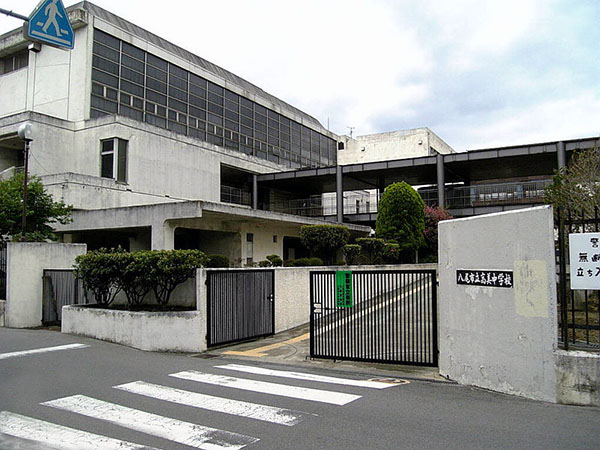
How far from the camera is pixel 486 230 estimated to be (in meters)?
7.63

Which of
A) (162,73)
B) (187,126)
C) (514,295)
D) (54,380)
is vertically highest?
(162,73)

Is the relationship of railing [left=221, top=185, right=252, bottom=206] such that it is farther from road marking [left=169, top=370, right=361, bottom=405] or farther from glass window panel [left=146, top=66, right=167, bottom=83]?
road marking [left=169, top=370, right=361, bottom=405]

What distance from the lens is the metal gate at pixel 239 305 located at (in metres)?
11.4

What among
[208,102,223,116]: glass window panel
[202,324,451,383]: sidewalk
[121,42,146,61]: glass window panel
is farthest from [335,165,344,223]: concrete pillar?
[202,324,451,383]: sidewalk

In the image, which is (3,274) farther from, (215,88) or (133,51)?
(215,88)

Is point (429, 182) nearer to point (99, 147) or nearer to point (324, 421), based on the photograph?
point (99, 147)

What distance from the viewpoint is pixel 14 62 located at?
31.0m

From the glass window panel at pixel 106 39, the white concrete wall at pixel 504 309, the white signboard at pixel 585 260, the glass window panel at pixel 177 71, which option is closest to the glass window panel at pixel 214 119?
the glass window panel at pixel 177 71

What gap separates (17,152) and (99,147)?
749cm

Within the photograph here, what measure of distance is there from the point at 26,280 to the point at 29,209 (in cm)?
515

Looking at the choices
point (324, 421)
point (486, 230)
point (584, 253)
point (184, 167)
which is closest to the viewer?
point (324, 421)

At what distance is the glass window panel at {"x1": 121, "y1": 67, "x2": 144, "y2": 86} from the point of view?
2866 centimetres

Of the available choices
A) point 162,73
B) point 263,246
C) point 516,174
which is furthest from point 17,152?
point 516,174

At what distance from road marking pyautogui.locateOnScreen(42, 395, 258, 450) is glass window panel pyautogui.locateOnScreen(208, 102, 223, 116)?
2982 centimetres
